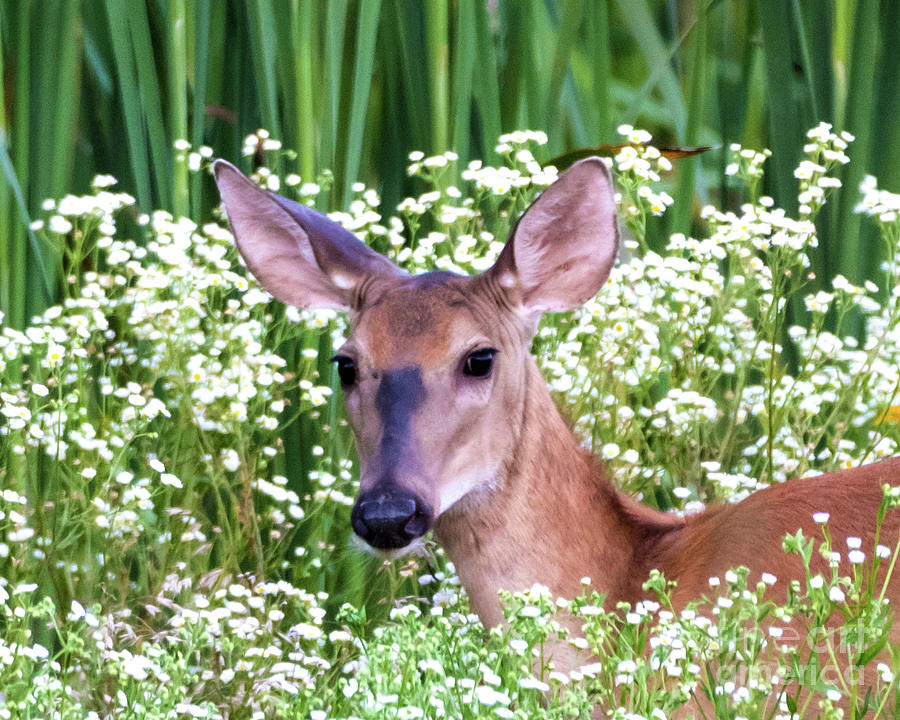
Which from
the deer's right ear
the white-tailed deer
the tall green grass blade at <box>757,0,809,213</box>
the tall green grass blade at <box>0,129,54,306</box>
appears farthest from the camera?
the tall green grass blade at <box>757,0,809,213</box>

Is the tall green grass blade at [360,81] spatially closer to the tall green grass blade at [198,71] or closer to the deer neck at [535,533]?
the tall green grass blade at [198,71]

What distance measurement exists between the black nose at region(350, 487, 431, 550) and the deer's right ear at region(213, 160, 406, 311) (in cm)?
76

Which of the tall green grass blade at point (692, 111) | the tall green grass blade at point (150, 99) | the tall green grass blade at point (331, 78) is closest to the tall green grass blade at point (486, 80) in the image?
the tall green grass blade at point (331, 78)

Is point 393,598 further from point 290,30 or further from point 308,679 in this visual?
point 290,30

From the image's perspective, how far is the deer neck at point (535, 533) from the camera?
338 cm

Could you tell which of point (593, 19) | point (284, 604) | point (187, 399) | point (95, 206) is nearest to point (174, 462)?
point (187, 399)

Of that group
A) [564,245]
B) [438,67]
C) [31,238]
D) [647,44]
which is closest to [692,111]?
[647,44]

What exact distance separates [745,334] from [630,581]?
4.56 ft

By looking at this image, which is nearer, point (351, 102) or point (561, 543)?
point (561, 543)

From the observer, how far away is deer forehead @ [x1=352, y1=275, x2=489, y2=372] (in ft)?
11.2

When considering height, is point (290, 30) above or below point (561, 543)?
above

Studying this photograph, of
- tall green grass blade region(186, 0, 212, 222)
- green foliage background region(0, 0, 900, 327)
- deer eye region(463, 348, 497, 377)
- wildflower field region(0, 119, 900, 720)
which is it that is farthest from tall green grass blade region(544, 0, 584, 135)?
deer eye region(463, 348, 497, 377)

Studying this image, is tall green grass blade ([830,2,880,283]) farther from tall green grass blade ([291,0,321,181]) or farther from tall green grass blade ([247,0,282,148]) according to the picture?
tall green grass blade ([247,0,282,148])

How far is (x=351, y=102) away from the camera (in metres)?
5.11
